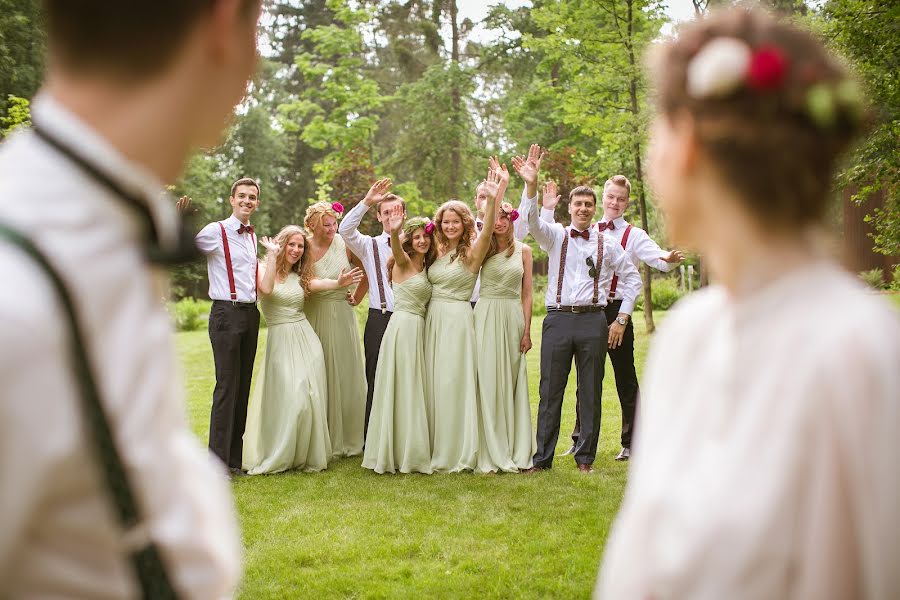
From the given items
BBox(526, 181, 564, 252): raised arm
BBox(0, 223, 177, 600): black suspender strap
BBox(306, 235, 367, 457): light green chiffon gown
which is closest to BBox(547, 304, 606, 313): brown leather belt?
BBox(526, 181, 564, 252): raised arm

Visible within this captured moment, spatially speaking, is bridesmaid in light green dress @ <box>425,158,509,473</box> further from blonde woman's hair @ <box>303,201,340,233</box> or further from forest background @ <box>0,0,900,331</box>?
forest background @ <box>0,0,900,331</box>

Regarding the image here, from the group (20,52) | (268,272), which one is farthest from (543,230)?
(20,52)

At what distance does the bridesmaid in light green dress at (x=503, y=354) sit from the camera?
311 inches

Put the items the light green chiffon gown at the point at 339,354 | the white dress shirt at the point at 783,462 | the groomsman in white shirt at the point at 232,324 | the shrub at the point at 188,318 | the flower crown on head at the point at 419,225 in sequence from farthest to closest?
the shrub at the point at 188,318 → the light green chiffon gown at the point at 339,354 → the flower crown on head at the point at 419,225 → the groomsman in white shirt at the point at 232,324 → the white dress shirt at the point at 783,462

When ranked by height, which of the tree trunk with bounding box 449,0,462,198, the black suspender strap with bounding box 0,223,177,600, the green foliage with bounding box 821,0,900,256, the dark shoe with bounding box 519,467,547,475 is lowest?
the dark shoe with bounding box 519,467,547,475

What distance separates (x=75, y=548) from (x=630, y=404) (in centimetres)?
782

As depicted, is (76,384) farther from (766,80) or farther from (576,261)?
(576,261)

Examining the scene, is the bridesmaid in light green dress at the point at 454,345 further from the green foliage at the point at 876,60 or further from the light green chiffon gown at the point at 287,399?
the green foliage at the point at 876,60

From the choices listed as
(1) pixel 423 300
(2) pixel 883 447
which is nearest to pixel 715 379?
(2) pixel 883 447

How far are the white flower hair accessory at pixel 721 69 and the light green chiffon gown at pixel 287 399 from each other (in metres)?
6.83

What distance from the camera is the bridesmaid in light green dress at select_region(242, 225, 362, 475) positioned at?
25.9 feet

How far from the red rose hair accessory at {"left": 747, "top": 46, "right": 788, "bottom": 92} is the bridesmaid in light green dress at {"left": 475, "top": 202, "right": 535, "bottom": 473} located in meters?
6.53

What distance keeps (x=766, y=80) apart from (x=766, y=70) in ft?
0.05

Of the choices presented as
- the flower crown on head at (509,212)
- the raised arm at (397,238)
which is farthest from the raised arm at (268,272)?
the flower crown on head at (509,212)
